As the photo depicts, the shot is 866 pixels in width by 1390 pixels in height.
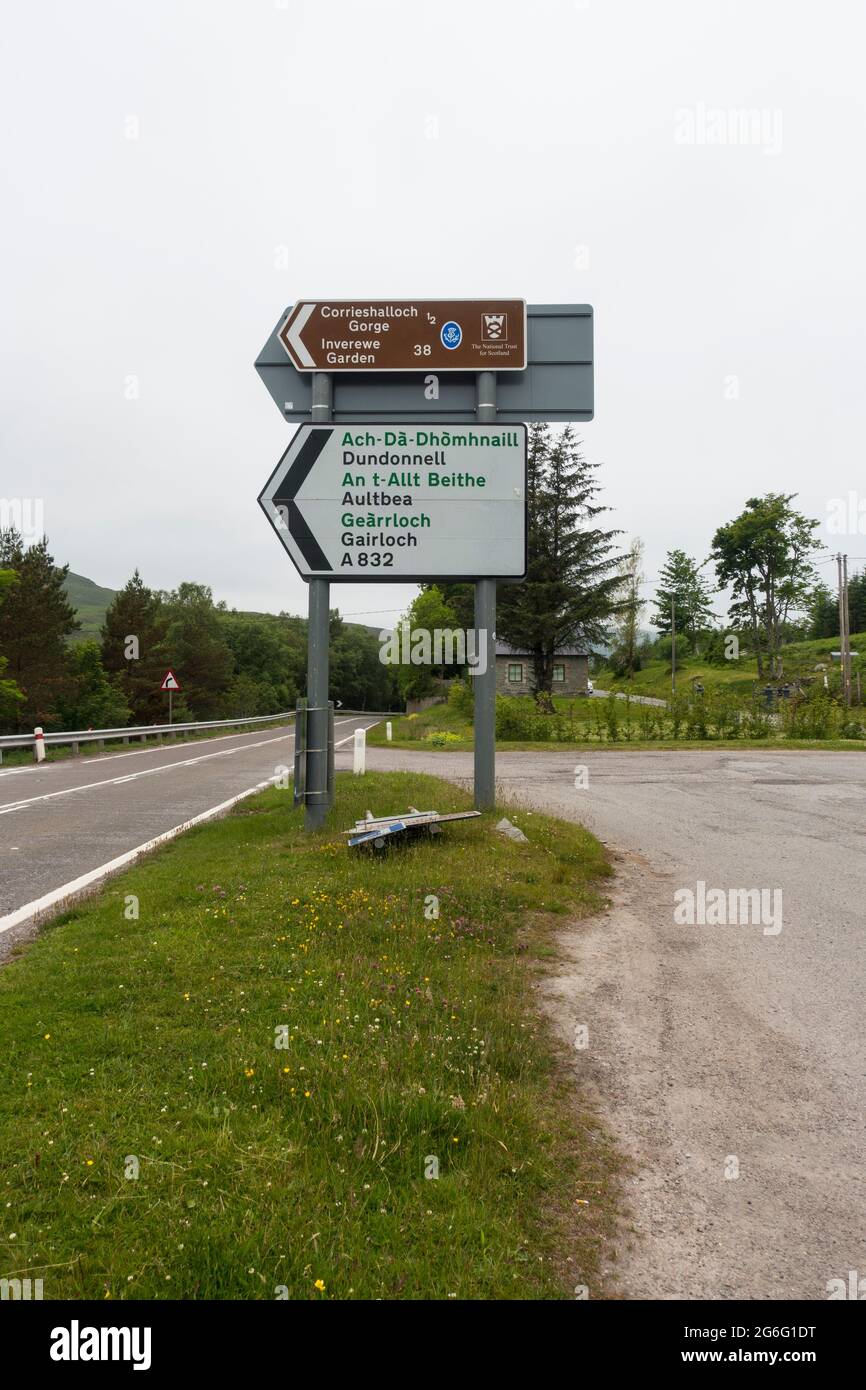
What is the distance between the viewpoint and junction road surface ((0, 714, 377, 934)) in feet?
27.5

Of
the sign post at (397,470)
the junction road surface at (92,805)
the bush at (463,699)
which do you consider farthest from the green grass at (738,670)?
the sign post at (397,470)

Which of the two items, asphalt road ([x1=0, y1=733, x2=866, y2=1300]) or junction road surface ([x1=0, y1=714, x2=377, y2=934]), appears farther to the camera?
junction road surface ([x1=0, y1=714, x2=377, y2=934])

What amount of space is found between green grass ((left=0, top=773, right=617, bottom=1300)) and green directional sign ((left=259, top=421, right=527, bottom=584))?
4.71 m

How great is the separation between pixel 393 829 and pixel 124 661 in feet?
173

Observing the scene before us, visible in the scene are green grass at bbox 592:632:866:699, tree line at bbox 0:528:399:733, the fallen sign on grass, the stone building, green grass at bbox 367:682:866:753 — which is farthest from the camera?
green grass at bbox 592:632:866:699

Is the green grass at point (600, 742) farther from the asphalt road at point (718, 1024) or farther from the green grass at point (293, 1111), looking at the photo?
the green grass at point (293, 1111)

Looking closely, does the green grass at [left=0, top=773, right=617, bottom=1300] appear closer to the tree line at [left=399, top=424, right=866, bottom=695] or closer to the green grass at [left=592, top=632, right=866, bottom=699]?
the tree line at [left=399, top=424, right=866, bottom=695]

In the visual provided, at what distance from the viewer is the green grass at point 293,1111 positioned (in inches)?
97.3

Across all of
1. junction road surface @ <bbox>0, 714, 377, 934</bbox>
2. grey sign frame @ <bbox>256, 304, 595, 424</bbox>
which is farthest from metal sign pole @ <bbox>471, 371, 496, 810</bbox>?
junction road surface @ <bbox>0, 714, 377, 934</bbox>

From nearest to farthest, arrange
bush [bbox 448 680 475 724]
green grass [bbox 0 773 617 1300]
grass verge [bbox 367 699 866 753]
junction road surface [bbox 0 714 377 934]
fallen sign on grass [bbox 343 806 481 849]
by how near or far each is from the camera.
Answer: green grass [bbox 0 773 617 1300], fallen sign on grass [bbox 343 806 481 849], junction road surface [bbox 0 714 377 934], grass verge [bbox 367 699 866 753], bush [bbox 448 680 475 724]

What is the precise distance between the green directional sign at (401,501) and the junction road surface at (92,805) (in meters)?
4.23

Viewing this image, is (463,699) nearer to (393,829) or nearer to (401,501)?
(401,501)

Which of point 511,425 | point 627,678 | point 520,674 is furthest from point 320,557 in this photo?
point 627,678
